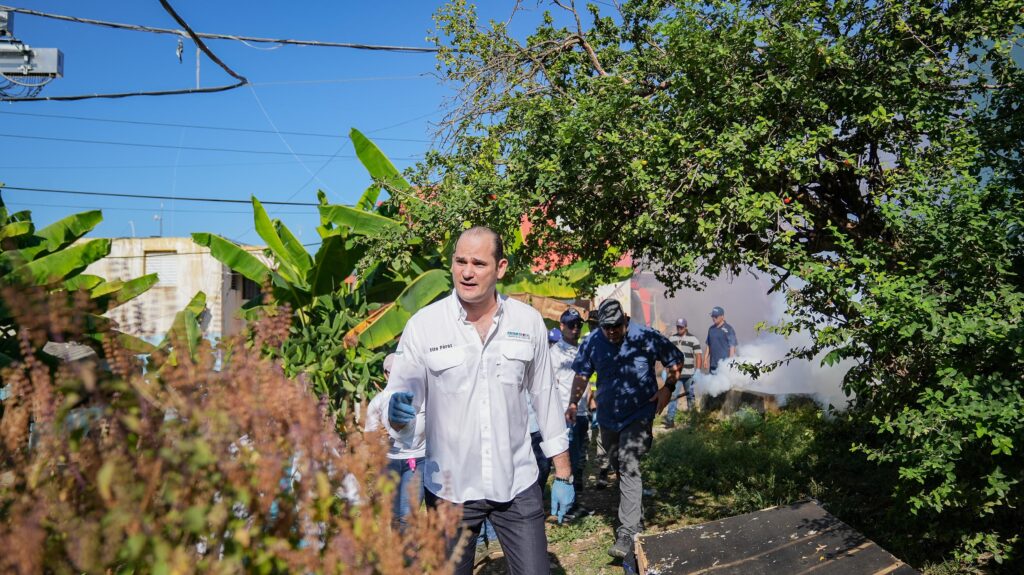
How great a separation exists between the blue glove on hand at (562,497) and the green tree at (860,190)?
1.74 m

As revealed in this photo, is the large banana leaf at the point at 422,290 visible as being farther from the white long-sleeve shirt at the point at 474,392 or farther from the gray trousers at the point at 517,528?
the gray trousers at the point at 517,528

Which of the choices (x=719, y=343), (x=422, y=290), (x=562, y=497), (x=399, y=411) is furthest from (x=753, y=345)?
(x=399, y=411)

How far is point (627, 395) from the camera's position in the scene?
668 cm

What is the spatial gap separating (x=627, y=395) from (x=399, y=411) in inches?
140

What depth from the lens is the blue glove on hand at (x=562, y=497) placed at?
5347 mm

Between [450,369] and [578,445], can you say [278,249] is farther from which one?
[450,369]

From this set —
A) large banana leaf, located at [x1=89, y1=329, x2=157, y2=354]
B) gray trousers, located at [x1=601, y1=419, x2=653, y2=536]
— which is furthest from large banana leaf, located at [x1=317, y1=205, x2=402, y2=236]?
large banana leaf, located at [x1=89, y1=329, x2=157, y2=354]

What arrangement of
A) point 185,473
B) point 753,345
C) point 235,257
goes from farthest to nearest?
point 753,345
point 235,257
point 185,473

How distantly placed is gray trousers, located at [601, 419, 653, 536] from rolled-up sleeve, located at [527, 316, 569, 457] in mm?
2630

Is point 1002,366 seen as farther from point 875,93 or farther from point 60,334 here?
point 60,334

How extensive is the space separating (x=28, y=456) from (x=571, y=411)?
612 cm

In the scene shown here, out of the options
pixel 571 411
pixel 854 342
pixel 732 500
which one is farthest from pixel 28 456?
pixel 732 500

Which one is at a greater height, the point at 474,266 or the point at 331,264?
the point at 474,266

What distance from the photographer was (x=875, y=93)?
4852 millimetres
